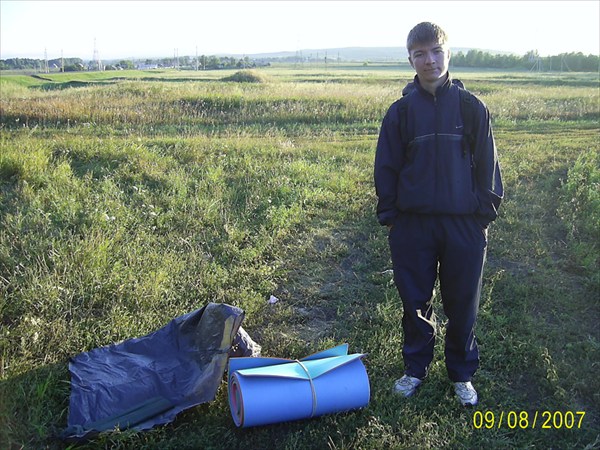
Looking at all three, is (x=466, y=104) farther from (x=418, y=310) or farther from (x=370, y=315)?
(x=370, y=315)

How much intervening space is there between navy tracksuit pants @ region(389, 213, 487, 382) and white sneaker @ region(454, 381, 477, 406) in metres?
0.04

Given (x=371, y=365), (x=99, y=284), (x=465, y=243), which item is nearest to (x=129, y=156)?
(x=99, y=284)

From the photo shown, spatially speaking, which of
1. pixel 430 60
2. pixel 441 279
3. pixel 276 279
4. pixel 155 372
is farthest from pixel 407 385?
pixel 430 60

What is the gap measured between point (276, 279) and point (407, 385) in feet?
5.89

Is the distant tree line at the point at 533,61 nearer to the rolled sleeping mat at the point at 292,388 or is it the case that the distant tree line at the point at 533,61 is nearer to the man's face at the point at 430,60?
the man's face at the point at 430,60

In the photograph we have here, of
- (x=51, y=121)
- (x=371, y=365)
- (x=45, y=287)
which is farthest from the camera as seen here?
(x=51, y=121)

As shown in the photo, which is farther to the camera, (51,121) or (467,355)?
(51,121)

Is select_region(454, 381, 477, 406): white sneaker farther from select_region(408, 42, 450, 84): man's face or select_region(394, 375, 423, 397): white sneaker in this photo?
select_region(408, 42, 450, 84): man's face

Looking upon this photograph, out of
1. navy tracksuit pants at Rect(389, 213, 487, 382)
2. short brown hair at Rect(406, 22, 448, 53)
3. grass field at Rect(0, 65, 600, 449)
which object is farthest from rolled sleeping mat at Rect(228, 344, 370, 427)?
short brown hair at Rect(406, 22, 448, 53)

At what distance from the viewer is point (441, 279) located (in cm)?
303

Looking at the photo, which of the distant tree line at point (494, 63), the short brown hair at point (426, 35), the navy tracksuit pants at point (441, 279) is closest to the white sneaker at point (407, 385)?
the navy tracksuit pants at point (441, 279)

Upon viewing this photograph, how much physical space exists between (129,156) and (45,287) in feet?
13.2

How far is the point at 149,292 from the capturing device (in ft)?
13.3

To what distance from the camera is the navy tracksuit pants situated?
2.88 metres
